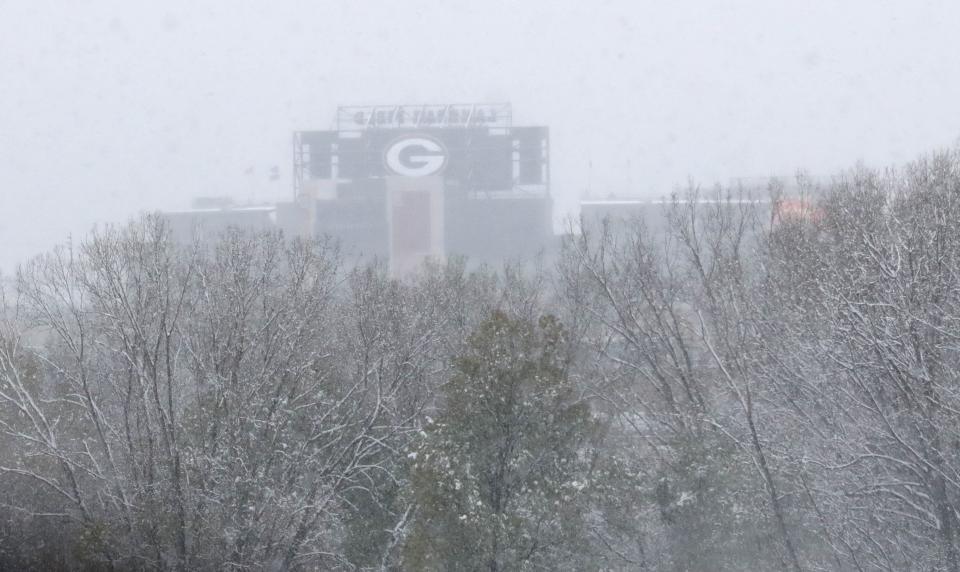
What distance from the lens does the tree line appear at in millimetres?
8016

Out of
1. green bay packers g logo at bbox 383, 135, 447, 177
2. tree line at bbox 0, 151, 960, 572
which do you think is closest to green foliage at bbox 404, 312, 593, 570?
tree line at bbox 0, 151, 960, 572

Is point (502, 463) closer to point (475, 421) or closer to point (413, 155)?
point (475, 421)

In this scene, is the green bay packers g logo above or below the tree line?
above

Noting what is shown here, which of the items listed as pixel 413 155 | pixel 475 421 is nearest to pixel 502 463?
pixel 475 421

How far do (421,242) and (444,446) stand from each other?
49612 millimetres

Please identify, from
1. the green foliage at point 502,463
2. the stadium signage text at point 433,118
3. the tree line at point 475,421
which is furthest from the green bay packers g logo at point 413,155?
the green foliage at point 502,463

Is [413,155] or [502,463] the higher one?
[413,155]

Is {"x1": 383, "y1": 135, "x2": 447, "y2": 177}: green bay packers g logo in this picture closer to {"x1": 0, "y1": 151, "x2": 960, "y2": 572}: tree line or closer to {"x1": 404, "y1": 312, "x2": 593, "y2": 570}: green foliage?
{"x1": 0, "y1": 151, "x2": 960, "y2": 572}: tree line

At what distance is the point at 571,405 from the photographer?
8.66m

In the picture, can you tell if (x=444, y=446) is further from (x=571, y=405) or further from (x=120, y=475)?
(x=120, y=475)

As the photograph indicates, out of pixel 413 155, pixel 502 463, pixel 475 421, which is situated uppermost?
pixel 413 155

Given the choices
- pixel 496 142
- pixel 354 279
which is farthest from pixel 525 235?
pixel 354 279

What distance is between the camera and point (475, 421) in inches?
334

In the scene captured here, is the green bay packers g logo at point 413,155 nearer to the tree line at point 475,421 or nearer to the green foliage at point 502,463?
the tree line at point 475,421
